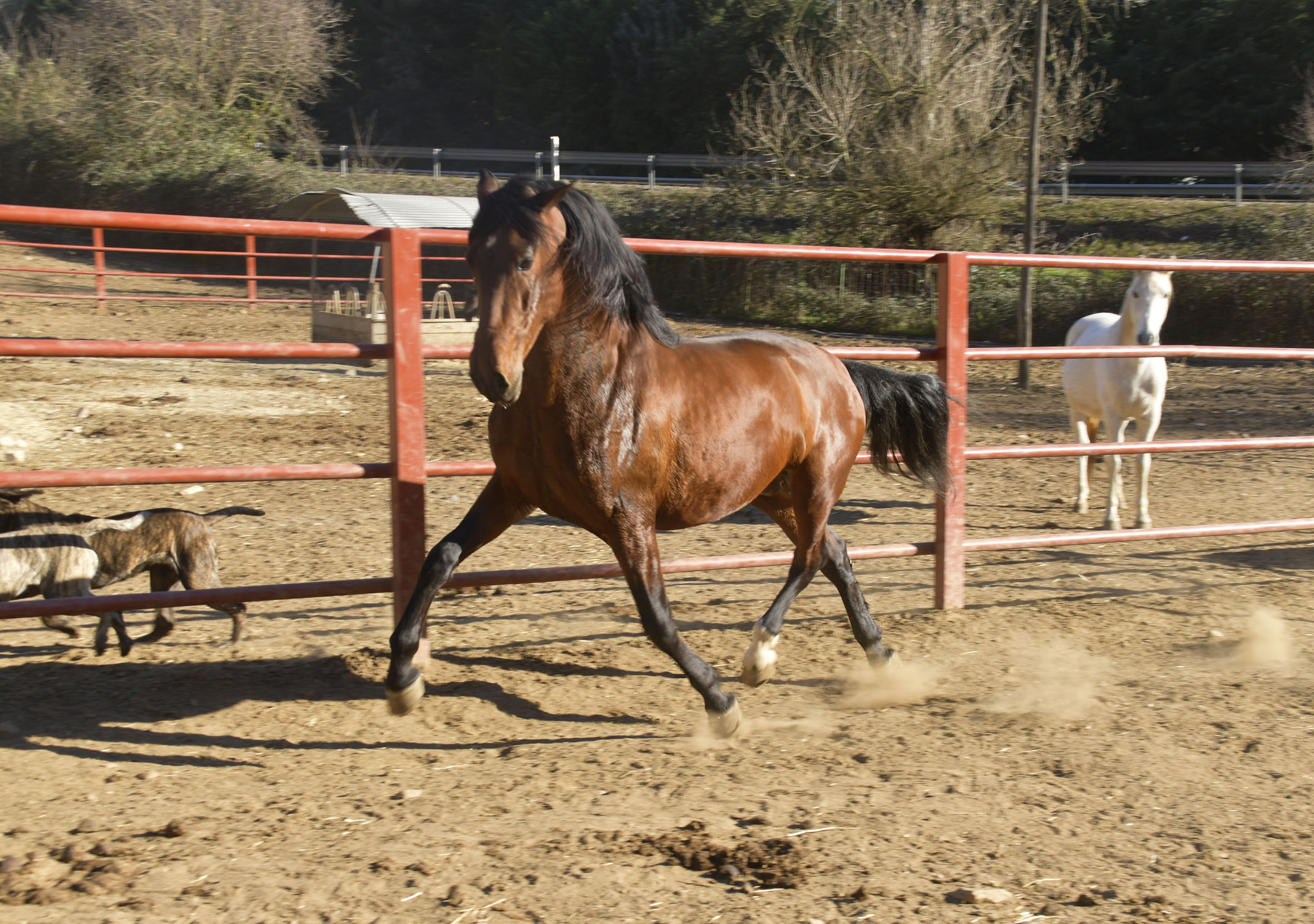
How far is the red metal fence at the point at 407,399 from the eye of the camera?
3170 mm

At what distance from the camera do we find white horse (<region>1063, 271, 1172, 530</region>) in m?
6.59

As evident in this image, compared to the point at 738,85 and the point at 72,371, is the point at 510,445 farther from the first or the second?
the point at 738,85

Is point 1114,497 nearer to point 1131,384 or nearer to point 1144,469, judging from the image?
point 1144,469

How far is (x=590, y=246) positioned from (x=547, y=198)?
24 centimetres

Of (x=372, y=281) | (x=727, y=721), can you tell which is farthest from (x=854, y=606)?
(x=372, y=281)

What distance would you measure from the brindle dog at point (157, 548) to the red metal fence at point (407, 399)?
0.21m

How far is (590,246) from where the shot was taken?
2982mm

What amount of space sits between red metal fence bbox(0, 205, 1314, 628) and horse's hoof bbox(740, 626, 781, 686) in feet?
1.37

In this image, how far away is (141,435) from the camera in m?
8.23

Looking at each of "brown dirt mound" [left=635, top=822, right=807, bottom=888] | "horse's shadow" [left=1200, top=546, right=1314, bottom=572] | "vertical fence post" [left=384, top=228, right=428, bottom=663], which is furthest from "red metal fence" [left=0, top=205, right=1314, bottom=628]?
"brown dirt mound" [left=635, top=822, right=807, bottom=888]

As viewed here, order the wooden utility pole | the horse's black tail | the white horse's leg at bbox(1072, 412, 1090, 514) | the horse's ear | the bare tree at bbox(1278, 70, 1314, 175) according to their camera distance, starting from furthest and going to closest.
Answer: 1. the bare tree at bbox(1278, 70, 1314, 175)
2. the wooden utility pole
3. the white horse's leg at bbox(1072, 412, 1090, 514)
4. the horse's black tail
5. the horse's ear

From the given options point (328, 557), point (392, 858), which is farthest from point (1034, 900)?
point (328, 557)

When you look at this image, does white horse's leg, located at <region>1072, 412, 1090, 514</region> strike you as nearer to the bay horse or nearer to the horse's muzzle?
the bay horse

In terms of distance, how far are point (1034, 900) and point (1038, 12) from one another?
43.3 ft
